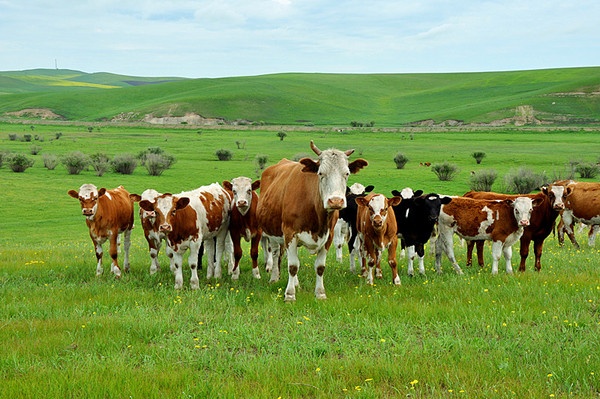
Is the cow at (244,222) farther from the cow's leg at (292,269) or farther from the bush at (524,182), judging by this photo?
the bush at (524,182)

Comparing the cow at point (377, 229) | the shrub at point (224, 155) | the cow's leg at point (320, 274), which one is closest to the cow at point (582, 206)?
the cow at point (377, 229)

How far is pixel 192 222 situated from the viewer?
1152 cm

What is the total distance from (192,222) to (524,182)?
A: 31378 millimetres

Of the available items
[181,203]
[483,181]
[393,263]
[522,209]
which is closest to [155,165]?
[483,181]

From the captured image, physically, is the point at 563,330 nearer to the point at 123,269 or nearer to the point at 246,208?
the point at 246,208

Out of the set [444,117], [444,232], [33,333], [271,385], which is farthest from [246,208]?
[444,117]

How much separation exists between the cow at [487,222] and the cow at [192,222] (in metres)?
5.20

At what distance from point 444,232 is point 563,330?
5.84 metres

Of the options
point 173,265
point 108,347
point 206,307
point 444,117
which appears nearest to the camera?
point 108,347

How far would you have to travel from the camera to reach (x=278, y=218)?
11086mm

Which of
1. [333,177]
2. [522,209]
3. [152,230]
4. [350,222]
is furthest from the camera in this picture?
[350,222]

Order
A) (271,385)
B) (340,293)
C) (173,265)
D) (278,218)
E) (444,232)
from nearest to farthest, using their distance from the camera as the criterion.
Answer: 1. (271,385)
2. (340,293)
3. (278,218)
4. (173,265)
5. (444,232)

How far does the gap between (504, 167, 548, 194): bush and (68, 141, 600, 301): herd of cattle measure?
24.8 m

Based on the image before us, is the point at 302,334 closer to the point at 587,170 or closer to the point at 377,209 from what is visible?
the point at 377,209
